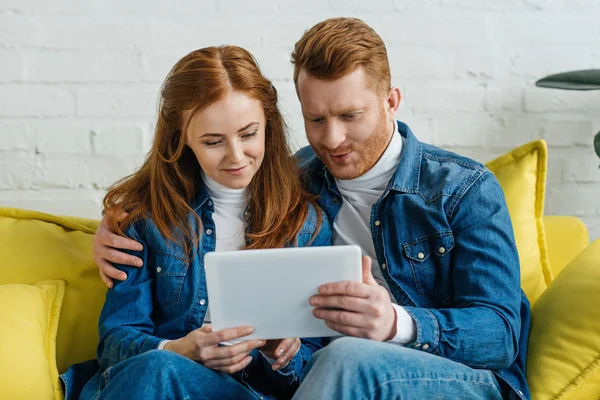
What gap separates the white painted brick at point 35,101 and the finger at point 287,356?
1039 millimetres

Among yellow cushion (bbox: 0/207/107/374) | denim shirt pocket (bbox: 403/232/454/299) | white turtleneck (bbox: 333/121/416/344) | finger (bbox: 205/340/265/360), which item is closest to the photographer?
finger (bbox: 205/340/265/360)

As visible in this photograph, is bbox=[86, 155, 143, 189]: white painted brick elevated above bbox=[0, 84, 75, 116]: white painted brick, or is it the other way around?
bbox=[0, 84, 75, 116]: white painted brick

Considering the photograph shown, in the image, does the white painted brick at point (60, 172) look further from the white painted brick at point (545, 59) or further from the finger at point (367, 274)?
the white painted brick at point (545, 59)

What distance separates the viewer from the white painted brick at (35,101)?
7.22 feet

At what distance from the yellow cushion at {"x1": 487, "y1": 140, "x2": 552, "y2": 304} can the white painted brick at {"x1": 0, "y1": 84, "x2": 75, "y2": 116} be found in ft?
3.72

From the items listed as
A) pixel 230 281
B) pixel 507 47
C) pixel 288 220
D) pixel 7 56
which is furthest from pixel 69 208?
pixel 507 47

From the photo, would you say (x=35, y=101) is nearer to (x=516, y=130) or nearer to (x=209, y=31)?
(x=209, y=31)

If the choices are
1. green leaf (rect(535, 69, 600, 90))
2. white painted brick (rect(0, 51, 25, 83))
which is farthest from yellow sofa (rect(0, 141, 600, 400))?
white painted brick (rect(0, 51, 25, 83))

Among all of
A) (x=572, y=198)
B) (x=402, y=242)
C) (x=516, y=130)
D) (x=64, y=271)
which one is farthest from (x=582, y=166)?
(x=64, y=271)

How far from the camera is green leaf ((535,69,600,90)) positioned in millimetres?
1985

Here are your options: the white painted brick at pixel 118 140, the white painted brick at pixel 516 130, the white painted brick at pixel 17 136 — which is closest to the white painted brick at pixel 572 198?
the white painted brick at pixel 516 130

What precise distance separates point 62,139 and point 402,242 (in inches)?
40.6

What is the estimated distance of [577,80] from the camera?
6.54 ft

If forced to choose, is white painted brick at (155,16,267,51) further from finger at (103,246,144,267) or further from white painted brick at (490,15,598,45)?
finger at (103,246,144,267)
